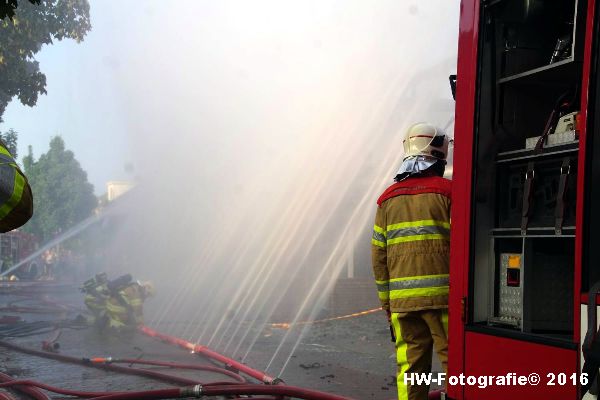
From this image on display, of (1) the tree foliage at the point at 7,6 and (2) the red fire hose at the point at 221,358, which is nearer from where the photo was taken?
(1) the tree foliage at the point at 7,6

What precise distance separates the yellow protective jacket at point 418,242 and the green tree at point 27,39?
8.85 metres

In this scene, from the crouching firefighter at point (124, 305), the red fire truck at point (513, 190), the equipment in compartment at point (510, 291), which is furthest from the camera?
the crouching firefighter at point (124, 305)

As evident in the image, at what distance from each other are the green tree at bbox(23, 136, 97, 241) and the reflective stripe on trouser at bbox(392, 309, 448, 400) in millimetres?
45389

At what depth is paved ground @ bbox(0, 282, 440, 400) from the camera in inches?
212

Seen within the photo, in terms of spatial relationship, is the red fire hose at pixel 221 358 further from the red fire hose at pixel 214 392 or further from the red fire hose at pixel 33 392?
the red fire hose at pixel 33 392

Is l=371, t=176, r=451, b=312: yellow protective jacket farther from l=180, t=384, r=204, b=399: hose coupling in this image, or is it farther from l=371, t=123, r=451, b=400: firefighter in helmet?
l=180, t=384, r=204, b=399: hose coupling

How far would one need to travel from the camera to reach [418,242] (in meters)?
2.75

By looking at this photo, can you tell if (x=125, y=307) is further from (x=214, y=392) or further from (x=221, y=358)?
(x=214, y=392)

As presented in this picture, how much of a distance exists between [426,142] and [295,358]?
14.3ft

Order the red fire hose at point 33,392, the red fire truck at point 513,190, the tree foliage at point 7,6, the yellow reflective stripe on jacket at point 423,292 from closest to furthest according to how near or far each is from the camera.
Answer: the tree foliage at point 7,6
the red fire truck at point 513,190
the yellow reflective stripe on jacket at point 423,292
the red fire hose at point 33,392

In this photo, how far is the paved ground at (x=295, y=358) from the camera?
212 inches

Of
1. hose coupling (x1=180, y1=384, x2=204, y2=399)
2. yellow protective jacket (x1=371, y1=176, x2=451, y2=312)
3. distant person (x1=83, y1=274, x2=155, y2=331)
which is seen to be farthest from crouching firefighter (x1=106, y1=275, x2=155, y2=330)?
yellow protective jacket (x1=371, y1=176, x2=451, y2=312)

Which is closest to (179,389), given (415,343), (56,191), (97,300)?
(415,343)

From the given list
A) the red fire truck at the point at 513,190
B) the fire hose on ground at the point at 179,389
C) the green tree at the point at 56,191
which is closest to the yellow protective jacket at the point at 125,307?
the fire hose on ground at the point at 179,389
